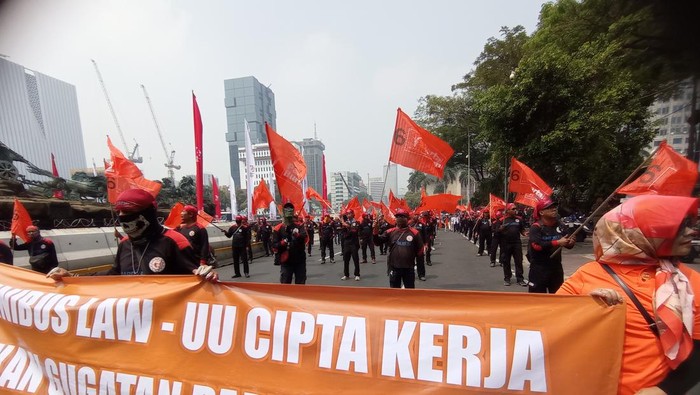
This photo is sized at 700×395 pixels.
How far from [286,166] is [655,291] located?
5.99 metres

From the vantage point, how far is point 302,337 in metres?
2.00

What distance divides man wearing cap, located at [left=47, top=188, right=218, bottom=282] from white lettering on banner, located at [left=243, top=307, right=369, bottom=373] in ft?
2.66

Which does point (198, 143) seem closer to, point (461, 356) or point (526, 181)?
point (526, 181)

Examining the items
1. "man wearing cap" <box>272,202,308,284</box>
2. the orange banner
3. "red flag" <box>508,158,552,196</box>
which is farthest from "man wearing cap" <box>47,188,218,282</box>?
"red flag" <box>508,158,552,196</box>

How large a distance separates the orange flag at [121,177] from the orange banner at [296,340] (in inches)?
175

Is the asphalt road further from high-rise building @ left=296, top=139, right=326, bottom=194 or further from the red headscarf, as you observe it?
high-rise building @ left=296, top=139, right=326, bottom=194

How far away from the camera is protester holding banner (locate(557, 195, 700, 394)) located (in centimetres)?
140

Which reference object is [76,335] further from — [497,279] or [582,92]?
[582,92]

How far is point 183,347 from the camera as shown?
2154 mm

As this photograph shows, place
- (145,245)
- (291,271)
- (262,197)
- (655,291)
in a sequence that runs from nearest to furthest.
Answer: (655,291) < (145,245) < (291,271) < (262,197)

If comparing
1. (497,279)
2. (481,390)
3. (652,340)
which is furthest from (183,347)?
(497,279)

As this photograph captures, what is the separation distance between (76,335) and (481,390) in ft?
8.40

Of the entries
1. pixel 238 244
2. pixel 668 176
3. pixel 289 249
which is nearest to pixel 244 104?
pixel 238 244

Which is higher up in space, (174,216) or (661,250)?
(661,250)
